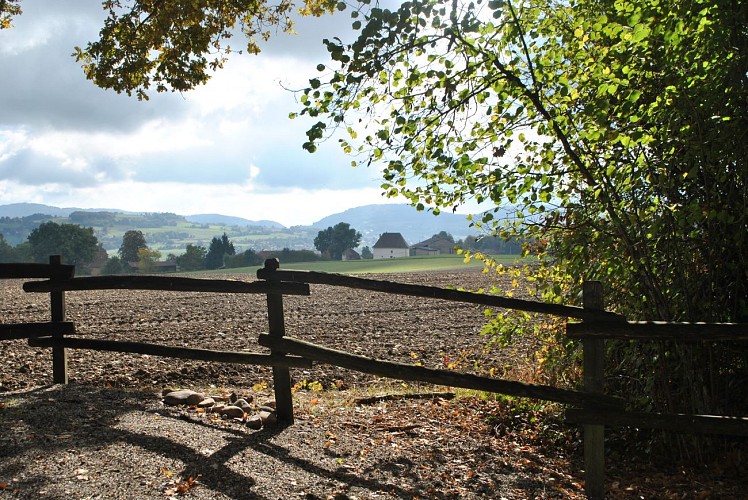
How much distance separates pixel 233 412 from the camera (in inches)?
278

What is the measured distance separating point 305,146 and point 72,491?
3817 mm

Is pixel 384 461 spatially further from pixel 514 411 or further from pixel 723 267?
pixel 723 267

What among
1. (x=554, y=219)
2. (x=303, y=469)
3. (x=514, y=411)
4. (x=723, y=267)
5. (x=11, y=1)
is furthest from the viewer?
(x=11, y=1)

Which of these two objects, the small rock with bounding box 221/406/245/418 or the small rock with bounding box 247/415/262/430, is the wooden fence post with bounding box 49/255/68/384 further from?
the small rock with bounding box 247/415/262/430

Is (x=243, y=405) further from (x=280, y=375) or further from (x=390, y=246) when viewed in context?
(x=390, y=246)

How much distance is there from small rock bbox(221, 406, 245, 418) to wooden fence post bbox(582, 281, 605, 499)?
3653mm

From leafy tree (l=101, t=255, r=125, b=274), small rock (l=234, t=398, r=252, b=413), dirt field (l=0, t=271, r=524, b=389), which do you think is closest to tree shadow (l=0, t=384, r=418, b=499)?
small rock (l=234, t=398, r=252, b=413)

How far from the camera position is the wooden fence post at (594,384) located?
587cm

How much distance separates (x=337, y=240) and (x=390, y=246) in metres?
28.5

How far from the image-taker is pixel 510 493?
19.1 ft

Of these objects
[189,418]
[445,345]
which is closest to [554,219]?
[189,418]

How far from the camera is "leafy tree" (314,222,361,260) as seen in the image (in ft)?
372

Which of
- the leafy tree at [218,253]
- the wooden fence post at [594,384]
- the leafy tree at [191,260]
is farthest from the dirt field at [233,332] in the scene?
the leafy tree at [191,260]

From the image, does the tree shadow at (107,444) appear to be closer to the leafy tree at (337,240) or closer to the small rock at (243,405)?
the small rock at (243,405)
